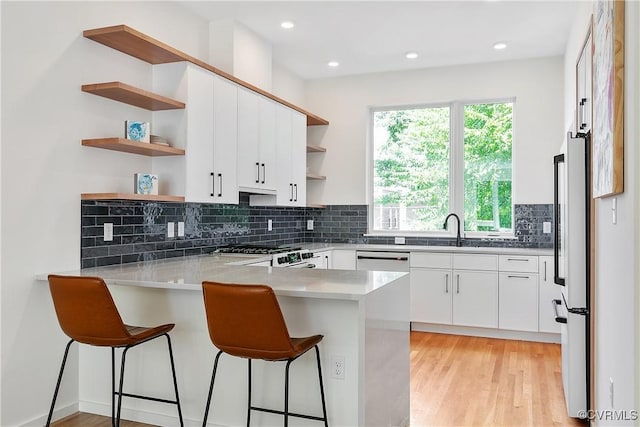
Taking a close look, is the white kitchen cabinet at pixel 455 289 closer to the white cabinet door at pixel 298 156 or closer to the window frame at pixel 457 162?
A: the window frame at pixel 457 162

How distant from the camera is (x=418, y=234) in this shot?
19.3 feet

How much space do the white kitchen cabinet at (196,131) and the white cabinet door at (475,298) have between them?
8.53ft

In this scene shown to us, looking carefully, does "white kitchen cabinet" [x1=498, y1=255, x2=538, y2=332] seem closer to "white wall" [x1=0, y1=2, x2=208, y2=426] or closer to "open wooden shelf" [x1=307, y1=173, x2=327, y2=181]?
"open wooden shelf" [x1=307, y1=173, x2=327, y2=181]

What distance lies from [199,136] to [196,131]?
0.16ft

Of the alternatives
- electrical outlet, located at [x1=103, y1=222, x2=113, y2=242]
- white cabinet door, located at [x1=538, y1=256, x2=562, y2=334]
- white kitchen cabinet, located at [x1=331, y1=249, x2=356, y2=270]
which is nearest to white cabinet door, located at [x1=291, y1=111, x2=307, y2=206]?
white kitchen cabinet, located at [x1=331, y1=249, x2=356, y2=270]

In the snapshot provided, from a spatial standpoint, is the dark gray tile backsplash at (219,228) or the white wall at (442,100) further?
the white wall at (442,100)

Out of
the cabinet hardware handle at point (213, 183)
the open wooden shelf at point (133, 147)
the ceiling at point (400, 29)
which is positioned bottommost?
the cabinet hardware handle at point (213, 183)

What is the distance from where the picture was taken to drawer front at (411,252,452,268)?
5211 mm

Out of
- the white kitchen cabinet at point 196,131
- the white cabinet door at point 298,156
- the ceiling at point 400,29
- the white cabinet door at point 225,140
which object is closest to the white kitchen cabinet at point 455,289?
the white cabinet door at point 298,156

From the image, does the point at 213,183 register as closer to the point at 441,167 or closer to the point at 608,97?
the point at 608,97

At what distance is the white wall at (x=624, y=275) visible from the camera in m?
1.65

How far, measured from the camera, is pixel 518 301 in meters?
4.96

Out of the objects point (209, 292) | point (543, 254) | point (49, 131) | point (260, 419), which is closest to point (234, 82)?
point (49, 131)

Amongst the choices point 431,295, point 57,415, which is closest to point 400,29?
point 431,295
